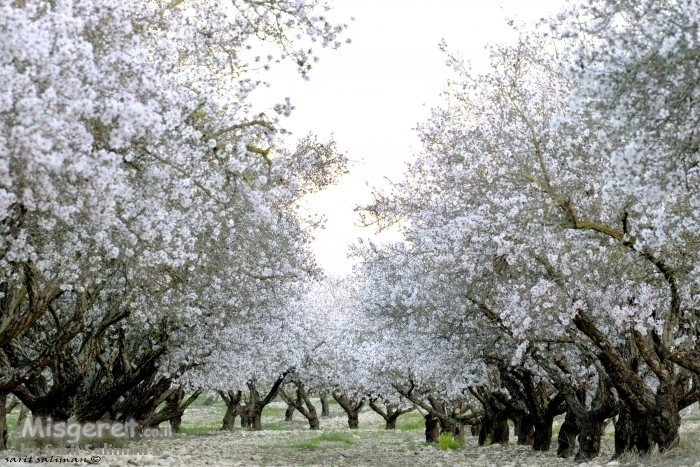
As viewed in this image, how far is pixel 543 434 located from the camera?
26.2m

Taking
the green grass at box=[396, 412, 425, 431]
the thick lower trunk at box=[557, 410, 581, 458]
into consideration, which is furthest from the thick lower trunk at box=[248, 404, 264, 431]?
the thick lower trunk at box=[557, 410, 581, 458]

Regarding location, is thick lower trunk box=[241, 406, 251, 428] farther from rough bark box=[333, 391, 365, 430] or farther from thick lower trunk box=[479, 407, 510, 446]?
thick lower trunk box=[479, 407, 510, 446]

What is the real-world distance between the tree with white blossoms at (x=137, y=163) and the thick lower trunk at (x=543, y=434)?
10773 mm

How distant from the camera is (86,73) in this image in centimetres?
821

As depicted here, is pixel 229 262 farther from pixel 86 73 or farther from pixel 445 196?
pixel 86 73

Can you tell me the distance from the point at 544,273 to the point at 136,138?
9.76 metres

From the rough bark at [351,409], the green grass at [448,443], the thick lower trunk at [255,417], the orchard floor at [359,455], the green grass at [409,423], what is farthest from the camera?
the rough bark at [351,409]

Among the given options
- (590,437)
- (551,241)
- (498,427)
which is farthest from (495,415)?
(551,241)

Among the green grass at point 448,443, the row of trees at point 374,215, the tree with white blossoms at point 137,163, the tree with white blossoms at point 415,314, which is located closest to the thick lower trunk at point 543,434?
the row of trees at point 374,215

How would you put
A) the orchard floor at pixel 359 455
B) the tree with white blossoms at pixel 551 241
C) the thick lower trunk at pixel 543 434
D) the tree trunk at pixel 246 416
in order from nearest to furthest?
the tree with white blossoms at pixel 551 241 < the orchard floor at pixel 359 455 < the thick lower trunk at pixel 543 434 < the tree trunk at pixel 246 416

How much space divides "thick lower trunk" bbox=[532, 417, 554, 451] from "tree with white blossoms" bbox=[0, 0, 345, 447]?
35.3ft

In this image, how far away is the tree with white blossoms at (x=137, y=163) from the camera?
26.0 feet

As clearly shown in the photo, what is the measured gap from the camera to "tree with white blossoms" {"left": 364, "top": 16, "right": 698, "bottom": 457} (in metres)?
14.3

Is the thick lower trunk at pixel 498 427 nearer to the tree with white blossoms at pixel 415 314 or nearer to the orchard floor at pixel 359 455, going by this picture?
the orchard floor at pixel 359 455
